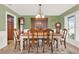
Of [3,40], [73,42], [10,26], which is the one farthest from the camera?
[10,26]

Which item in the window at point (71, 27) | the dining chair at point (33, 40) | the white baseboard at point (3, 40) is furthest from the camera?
the dining chair at point (33, 40)

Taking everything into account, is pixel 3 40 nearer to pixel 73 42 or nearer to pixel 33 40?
pixel 33 40

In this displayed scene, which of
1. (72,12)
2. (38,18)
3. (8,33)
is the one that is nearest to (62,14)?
(72,12)

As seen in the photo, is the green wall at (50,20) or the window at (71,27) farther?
the window at (71,27)

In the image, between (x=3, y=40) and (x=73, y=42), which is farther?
(x=73, y=42)

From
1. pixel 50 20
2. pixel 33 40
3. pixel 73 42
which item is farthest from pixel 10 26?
pixel 73 42

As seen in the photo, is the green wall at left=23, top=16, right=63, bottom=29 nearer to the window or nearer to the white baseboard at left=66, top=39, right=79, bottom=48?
the window

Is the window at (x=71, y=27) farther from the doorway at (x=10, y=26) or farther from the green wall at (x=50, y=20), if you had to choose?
the doorway at (x=10, y=26)

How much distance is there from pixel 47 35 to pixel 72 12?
100 centimetres

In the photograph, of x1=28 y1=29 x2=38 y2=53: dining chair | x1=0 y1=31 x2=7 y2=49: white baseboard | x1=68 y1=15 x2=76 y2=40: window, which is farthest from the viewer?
x1=28 y1=29 x2=38 y2=53: dining chair

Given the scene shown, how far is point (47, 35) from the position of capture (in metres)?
3.87

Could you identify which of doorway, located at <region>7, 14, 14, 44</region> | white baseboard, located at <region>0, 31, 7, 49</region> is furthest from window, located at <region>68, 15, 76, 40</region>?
white baseboard, located at <region>0, 31, 7, 49</region>

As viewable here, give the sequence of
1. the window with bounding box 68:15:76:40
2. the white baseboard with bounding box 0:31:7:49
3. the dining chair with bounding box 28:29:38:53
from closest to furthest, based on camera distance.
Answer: the white baseboard with bounding box 0:31:7:49 → the window with bounding box 68:15:76:40 → the dining chair with bounding box 28:29:38:53

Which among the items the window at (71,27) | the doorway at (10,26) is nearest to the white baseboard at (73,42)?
the window at (71,27)
